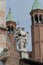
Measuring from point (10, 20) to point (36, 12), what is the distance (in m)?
3.36

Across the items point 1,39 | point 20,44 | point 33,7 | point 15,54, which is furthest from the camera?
point 33,7

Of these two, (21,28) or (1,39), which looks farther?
(21,28)

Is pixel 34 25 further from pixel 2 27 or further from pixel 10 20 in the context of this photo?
pixel 2 27

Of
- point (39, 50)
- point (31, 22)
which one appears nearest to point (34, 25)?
point (31, 22)

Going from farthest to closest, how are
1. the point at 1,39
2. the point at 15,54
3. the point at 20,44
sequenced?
1. the point at 15,54
2. the point at 20,44
3. the point at 1,39

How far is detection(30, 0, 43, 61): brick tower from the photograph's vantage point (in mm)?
35875

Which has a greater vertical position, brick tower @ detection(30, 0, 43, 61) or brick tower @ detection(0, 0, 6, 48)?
brick tower @ detection(30, 0, 43, 61)

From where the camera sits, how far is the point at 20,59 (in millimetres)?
16547

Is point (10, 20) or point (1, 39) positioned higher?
point (10, 20)

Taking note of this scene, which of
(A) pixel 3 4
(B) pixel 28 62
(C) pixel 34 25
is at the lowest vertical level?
(B) pixel 28 62

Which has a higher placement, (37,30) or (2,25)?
(37,30)

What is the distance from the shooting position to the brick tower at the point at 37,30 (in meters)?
35.9

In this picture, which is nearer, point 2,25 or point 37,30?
point 2,25

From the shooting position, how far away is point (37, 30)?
123ft
